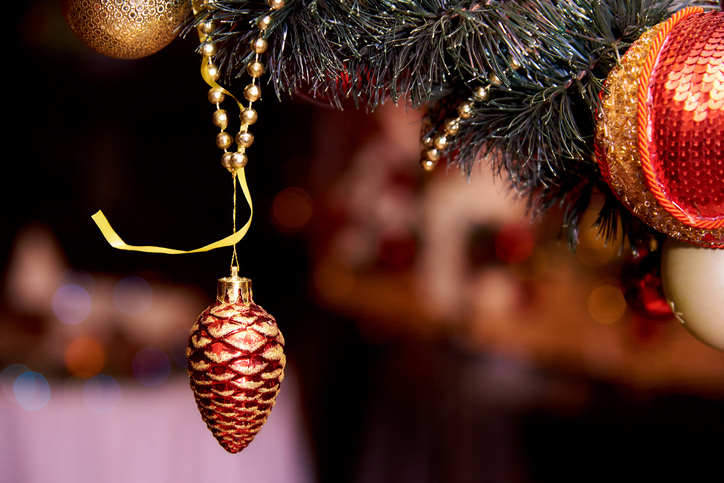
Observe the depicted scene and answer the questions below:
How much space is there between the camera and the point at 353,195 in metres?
2.20

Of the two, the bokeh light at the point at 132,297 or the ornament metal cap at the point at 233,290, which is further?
the bokeh light at the point at 132,297

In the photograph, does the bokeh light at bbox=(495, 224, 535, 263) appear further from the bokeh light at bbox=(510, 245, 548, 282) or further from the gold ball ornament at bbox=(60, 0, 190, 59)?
the gold ball ornament at bbox=(60, 0, 190, 59)

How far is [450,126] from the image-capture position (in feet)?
1.31

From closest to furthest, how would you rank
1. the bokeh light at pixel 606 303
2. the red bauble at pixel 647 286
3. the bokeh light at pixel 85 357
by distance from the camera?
the red bauble at pixel 647 286, the bokeh light at pixel 85 357, the bokeh light at pixel 606 303

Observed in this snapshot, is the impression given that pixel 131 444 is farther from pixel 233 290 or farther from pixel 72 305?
pixel 233 290

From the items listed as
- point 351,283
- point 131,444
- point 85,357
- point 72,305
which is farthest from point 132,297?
point 351,283

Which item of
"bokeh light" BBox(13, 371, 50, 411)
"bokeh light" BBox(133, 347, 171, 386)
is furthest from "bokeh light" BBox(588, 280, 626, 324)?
"bokeh light" BBox(13, 371, 50, 411)

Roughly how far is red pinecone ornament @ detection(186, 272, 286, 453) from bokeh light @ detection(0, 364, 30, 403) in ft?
2.59


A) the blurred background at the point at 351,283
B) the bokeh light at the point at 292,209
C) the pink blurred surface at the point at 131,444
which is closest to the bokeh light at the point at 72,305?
the blurred background at the point at 351,283

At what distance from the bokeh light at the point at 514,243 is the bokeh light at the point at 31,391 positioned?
4.92 ft

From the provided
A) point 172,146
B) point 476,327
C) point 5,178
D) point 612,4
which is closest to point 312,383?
point 476,327

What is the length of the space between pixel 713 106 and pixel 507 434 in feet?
5.22

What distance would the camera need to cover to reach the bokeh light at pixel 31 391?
94 cm

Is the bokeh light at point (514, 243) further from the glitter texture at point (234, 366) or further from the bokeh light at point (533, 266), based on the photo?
the glitter texture at point (234, 366)
